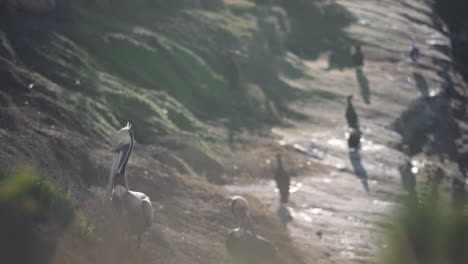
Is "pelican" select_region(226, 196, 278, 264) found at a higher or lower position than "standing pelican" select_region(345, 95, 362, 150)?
higher

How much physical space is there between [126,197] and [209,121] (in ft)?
58.1

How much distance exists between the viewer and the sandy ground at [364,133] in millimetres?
23641

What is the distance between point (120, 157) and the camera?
1430 cm

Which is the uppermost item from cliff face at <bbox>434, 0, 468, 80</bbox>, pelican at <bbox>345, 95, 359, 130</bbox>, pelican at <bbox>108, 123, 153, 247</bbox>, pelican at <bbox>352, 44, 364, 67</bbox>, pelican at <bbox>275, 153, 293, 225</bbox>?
pelican at <bbox>108, 123, 153, 247</bbox>

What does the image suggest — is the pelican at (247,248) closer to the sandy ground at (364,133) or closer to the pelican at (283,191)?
the sandy ground at (364,133)

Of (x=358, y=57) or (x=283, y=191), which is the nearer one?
(x=283, y=191)

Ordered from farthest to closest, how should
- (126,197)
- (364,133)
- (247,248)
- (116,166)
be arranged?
(364,133) → (247,248) → (116,166) → (126,197)

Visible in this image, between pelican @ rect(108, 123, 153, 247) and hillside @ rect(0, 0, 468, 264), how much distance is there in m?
0.26

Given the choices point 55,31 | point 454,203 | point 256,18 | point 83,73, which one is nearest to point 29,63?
point 83,73

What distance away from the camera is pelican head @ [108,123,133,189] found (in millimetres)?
13977

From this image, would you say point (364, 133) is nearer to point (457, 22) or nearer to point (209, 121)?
point (209, 121)

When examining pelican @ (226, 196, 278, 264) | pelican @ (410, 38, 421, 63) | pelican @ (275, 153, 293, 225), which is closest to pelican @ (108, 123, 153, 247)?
pelican @ (226, 196, 278, 264)

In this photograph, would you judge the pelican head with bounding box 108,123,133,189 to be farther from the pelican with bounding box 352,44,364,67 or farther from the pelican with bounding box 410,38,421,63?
the pelican with bounding box 410,38,421,63

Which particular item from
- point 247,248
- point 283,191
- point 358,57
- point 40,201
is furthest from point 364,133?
point 40,201
